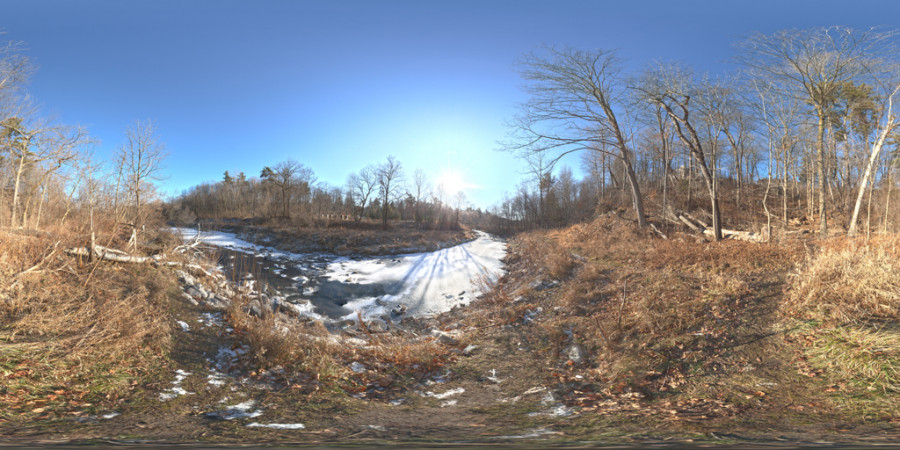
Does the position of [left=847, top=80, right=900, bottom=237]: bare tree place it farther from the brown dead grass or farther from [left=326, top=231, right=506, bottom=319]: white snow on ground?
the brown dead grass

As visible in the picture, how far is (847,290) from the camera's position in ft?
17.0

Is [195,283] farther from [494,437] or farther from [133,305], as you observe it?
[494,437]

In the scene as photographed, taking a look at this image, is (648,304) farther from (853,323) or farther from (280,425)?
(280,425)

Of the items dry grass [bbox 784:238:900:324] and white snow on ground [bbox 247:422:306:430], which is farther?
dry grass [bbox 784:238:900:324]

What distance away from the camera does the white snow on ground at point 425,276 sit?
12.2 metres

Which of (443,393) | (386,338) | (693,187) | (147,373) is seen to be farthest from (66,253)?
(693,187)

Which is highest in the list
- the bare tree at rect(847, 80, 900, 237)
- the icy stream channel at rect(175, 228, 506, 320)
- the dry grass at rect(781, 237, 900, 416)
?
the bare tree at rect(847, 80, 900, 237)

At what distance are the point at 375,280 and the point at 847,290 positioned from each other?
1441 cm

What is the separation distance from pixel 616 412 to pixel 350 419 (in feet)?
9.69

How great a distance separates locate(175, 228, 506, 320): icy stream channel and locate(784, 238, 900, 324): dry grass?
325 inches

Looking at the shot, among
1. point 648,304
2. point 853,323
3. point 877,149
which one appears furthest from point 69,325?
point 877,149

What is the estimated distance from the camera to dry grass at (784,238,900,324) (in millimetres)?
4793

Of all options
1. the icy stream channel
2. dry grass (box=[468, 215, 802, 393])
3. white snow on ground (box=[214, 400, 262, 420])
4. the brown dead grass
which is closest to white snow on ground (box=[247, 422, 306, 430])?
white snow on ground (box=[214, 400, 262, 420])

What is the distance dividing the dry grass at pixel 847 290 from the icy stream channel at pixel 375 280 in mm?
8263
